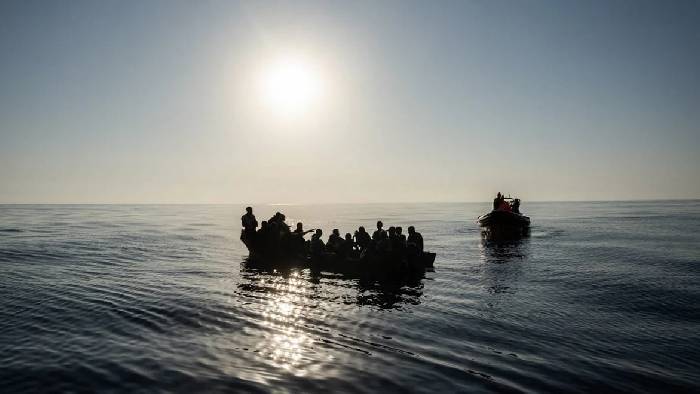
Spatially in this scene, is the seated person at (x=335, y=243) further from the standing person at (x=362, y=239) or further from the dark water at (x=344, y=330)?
the dark water at (x=344, y=330)

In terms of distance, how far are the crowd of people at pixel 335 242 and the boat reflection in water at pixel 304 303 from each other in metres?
1.34

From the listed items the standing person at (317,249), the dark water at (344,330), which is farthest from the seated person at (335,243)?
the dark water at (344,330)

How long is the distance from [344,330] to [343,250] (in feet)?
41.3

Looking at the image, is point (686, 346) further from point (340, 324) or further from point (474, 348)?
point (340, 324)

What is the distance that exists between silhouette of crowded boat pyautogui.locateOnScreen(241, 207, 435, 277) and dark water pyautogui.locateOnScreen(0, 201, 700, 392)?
1443mm

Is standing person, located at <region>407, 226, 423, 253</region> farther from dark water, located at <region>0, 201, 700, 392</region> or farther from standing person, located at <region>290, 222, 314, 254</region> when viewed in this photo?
standing person, located at <region>290, 222, 314, 254</region>

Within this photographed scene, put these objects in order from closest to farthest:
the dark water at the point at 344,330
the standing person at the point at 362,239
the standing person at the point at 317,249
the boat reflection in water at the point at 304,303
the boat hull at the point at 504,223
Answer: the dark water at the point at 344,330 → the boat reflection in water at the point at 304,303 → the standing person at the point at 362,239 → the standing person at the point at 317,249 → the boat hull at the point at 504,223

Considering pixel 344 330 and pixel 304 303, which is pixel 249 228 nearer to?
pixel 304 303

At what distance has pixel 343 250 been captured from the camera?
25266 millimetres

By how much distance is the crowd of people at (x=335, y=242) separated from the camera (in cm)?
2306

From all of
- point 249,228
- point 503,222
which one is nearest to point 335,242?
point 249,228

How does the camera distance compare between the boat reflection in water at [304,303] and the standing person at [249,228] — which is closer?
the boat reflection in water at [304,303]

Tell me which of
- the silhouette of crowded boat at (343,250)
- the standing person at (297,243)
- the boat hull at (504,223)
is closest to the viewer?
the silhouette of crowded boat at (343,250)

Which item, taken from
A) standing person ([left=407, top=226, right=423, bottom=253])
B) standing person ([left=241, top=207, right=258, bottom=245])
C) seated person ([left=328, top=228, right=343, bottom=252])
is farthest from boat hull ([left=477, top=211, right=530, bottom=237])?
standing person ([left=241, top=207, right=258, bottom=245])
